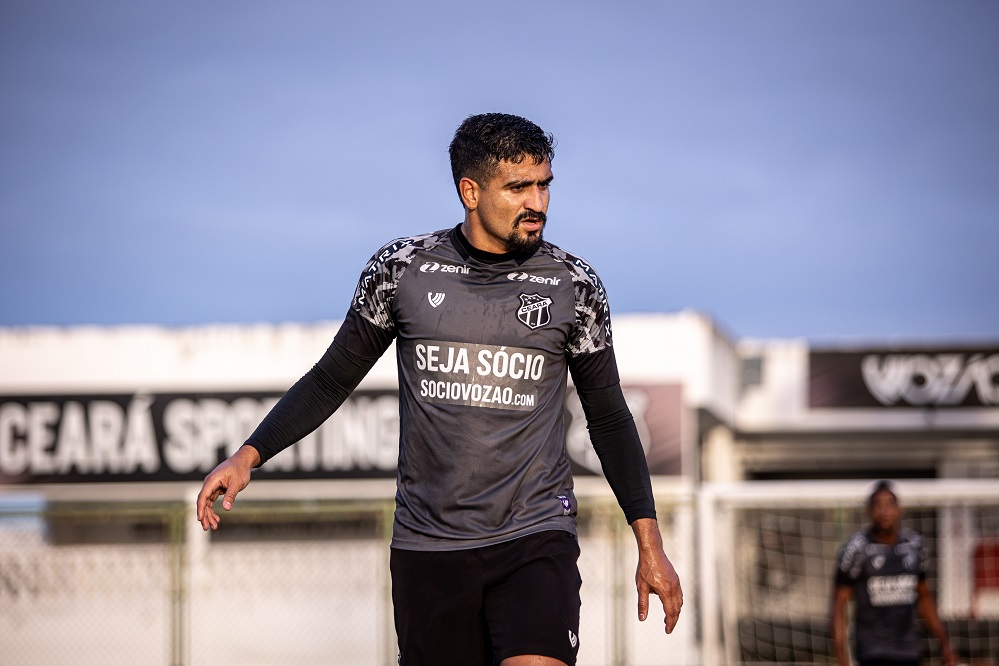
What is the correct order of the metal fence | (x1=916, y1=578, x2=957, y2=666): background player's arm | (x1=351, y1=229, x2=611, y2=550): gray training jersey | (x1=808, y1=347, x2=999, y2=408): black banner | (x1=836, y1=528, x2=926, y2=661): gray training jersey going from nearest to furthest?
(x1=351, y1=229, x2=611, y2=550): gray training jersey < (x1=836, y1=528, x2=926, y2=661): gray training jersey < (x1=916, y1=578, x2=957, y2=666): background player's arm < the metal fence < (x1=808, y1=347, x2=999, y2=408): black banner

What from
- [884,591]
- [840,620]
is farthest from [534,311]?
[840,620]

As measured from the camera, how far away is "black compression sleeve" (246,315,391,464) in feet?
14.3

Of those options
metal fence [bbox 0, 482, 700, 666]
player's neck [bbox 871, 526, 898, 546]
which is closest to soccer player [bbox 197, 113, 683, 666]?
player's neck [bbox 871, 526, 898, 546]

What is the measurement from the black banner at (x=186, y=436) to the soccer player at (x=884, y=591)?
10.6m

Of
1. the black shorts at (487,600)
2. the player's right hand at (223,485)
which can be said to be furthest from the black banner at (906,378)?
the player's right hand at (223,485)

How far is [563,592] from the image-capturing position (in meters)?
4.00

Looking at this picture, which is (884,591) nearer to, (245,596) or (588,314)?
(588,314)

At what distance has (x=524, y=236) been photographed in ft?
13.7

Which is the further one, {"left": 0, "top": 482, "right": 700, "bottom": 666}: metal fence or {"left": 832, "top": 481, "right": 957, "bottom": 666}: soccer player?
{"left": 0, "top": 482, "right": 700, "bottom": 666}: metal fence

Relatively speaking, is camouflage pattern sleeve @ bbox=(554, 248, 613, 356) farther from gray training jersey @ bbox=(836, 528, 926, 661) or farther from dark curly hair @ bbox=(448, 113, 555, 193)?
gray training jersey @ bbox=(836, 528, 926, 661)

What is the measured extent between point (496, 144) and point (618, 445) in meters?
1.05

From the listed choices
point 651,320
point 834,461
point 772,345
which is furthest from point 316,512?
point 834,461

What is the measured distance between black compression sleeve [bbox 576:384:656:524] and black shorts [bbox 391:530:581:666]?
0.27 meters

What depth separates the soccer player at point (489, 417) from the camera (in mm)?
4004
